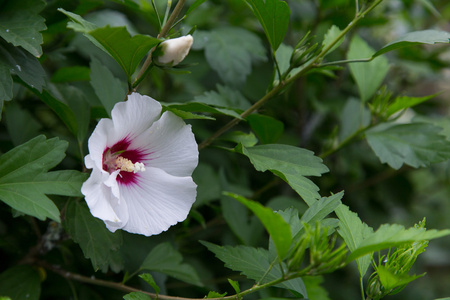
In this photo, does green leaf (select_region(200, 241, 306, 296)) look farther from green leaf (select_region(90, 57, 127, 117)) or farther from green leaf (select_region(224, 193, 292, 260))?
green leaf (select_region(90, 57, 127, 117))

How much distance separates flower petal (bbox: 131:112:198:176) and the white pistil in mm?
31

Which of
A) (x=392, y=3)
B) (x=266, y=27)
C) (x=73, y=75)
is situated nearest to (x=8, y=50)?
→ (x=73, y=75)

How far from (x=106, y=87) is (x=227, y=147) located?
434 millimetres

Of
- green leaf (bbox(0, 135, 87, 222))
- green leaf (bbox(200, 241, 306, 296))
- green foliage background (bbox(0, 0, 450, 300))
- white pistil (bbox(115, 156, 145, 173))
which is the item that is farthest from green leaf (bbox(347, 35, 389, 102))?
green leaf (bbox(0, 135, 87, 222))

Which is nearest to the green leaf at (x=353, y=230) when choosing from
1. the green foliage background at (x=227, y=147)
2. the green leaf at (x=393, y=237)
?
the green foliage background at (x=227, y=147)

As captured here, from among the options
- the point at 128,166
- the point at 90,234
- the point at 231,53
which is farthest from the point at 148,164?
the point at 231,53

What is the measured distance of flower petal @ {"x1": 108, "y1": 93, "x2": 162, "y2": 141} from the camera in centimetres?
73

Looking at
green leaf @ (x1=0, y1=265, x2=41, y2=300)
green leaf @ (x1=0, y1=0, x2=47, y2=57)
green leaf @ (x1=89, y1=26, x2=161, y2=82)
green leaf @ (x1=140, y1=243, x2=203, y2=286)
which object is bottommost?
green leaf @ (x1=0, y1=265, x2=41, y2=300)

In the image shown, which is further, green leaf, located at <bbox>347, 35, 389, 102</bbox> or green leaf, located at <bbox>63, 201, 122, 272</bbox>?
green leaf, located at <bbox>347, 35, 389, 102</bbox>

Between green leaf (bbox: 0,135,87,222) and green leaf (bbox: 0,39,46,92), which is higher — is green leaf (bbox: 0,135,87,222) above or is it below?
below

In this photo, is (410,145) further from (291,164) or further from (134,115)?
(134,115)

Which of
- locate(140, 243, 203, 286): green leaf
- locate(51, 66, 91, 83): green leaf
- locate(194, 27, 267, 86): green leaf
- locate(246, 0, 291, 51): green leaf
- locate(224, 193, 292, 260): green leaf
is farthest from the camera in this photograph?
locate(194, 27, 267, 86): green leaf

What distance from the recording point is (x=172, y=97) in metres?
1.46

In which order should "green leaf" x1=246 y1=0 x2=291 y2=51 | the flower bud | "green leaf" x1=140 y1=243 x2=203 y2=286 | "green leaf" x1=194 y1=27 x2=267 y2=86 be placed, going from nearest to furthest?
1. the flower bud
2. "green leaf" x1=246 y1=0 x2=291 y2=51
3. "green leaf" x1=140 y1=243 x2=203 y2=286
4. "green leaf" x1=194 y1=27 x2=267 y2=86
